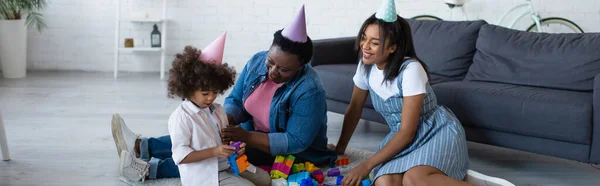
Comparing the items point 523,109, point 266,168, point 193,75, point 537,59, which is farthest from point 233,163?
point 537,59

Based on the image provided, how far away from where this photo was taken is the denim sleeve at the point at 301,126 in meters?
2.98

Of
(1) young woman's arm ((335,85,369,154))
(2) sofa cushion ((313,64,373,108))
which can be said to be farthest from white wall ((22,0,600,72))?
(1) young woman's arm ((335,85,369,154))

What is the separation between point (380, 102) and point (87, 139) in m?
1.68

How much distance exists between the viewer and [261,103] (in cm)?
316

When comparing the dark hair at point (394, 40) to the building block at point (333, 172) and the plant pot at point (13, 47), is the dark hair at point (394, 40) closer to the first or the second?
the building block at point (333, 172)

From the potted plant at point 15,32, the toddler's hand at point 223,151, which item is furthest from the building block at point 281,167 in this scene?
the potted plant at point 15,32

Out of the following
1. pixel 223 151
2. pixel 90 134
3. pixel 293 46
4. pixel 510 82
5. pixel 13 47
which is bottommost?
pixel 90 134

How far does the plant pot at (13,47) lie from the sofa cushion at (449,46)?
314 cm

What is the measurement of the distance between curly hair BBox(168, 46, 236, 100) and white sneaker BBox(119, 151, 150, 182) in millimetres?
490

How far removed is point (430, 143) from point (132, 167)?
121 centimetres

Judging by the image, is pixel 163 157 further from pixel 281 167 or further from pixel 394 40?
pixel 394 40

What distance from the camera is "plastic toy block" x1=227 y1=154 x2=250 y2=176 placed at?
2.69 meters

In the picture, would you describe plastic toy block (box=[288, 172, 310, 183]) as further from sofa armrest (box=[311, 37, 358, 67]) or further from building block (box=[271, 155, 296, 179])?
sofa armrest (box=[311, 37, 358, 67])

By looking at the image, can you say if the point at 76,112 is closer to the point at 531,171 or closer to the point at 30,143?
the point at 30,143
